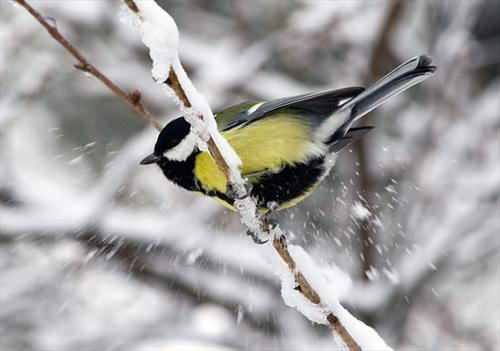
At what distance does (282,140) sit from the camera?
2.34 m

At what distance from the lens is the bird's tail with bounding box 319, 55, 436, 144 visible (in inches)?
85.3

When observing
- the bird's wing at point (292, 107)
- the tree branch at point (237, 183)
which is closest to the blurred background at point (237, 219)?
the bird's wing at point (292, 107)

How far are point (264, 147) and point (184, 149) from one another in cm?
29

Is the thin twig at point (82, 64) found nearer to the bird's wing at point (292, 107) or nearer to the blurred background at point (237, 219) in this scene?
the bird's wing at point (292, 107)

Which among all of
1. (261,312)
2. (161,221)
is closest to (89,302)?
(161,221)

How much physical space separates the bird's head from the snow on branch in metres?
0.59

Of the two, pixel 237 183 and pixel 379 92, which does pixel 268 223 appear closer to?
pixel 237 183

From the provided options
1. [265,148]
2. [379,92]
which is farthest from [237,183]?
[379,92]

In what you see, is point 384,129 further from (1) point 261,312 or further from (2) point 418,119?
(1) point 261,312

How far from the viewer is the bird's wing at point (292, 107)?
2279 mm

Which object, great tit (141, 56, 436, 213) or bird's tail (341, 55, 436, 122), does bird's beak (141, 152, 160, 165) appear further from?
bird's tail (341, 55, 436, 122)

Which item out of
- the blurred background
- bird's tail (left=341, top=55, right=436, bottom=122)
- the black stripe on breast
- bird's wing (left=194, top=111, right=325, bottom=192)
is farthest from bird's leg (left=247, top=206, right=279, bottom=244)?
the blurred background

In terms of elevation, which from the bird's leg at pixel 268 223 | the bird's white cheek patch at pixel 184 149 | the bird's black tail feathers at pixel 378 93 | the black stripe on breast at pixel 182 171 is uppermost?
the bird's white cheek patch at pixel 184 149

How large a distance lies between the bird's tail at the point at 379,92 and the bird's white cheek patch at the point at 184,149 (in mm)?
467
